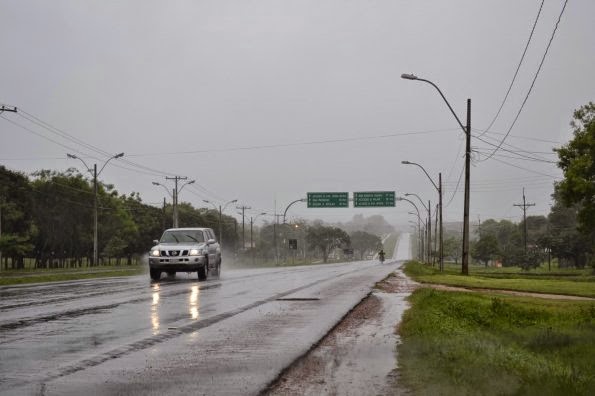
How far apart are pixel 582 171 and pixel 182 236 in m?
36.1

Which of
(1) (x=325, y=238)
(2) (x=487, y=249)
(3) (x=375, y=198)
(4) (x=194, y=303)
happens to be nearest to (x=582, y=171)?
(3) (x=375, y=198)

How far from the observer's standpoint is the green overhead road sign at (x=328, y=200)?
77875mm

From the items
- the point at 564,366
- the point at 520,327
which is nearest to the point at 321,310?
the point at 520,327

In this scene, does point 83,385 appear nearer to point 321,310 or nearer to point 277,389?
point 277,389

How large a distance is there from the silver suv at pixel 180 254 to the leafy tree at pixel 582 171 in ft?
113

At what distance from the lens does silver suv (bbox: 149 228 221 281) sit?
2522cm

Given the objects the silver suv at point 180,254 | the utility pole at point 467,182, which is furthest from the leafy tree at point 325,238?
the silver suv at point 180,254

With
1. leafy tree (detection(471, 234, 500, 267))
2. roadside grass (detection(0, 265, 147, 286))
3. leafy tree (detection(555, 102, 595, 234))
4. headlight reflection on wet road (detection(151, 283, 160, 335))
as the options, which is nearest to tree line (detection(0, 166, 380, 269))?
roadside grass (detection(0, 265, 147, 286))

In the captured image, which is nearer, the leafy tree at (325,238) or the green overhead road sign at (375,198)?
the green overhead road sign at (375,198)

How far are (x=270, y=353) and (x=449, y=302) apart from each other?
6591 mm

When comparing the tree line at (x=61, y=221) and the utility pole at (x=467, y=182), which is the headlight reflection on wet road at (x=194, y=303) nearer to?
the utility pole at (x=467, y=182)

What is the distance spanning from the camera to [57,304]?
15250 millimetres

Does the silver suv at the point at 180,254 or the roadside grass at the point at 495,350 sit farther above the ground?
the silver suv at the point at 180,254

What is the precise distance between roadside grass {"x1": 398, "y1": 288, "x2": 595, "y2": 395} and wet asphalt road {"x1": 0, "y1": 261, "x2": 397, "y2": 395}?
1.61 m
